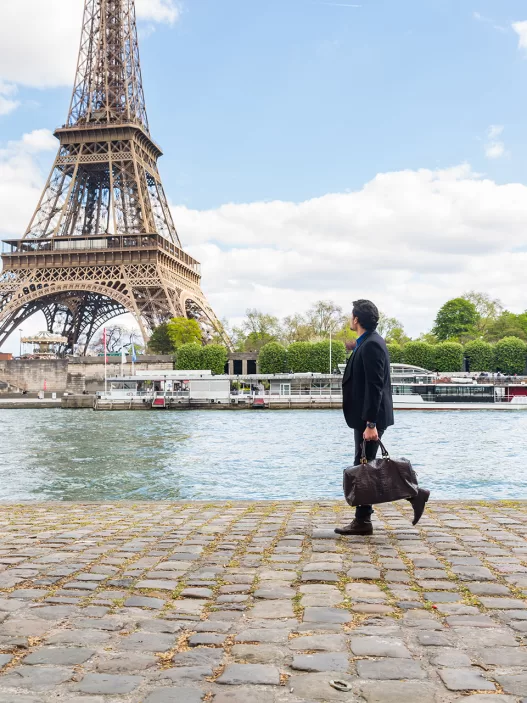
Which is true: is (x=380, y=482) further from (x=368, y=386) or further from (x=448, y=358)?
(x=448, y=358)

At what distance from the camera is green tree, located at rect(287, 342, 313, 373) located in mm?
68062

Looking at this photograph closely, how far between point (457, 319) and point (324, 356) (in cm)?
2251

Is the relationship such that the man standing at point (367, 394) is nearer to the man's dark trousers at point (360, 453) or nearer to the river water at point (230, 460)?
the man's dark trousers at point (360, 453)

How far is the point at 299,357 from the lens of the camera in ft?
224

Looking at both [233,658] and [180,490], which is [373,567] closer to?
[233,658]

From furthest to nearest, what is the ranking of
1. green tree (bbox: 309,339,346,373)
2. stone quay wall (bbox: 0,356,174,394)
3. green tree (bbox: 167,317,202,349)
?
green tree (bbox: 309,339,346,373) < stone quay wall (bbox: 0,356,174,394) < green tree (bbox: 167,317,202,349)

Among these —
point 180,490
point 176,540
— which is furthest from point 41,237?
point 176,540

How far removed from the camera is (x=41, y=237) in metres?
63.9

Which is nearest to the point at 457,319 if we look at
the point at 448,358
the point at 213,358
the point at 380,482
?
the point at 448,358

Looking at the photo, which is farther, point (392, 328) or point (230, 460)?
point (392, 328)

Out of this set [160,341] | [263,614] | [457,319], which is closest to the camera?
[263,614]

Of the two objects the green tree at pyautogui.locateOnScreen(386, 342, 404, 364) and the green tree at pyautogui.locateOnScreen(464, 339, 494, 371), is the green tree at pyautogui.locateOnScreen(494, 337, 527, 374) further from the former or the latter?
the green tree at pyautogui.locateOnScreen(386, 342, 404, 364)

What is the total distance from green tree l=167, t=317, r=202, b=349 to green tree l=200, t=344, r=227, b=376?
1700mm

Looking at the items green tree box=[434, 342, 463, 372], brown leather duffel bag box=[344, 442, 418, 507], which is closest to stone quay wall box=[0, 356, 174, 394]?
green tree box=[434, 342, 463, 372]
